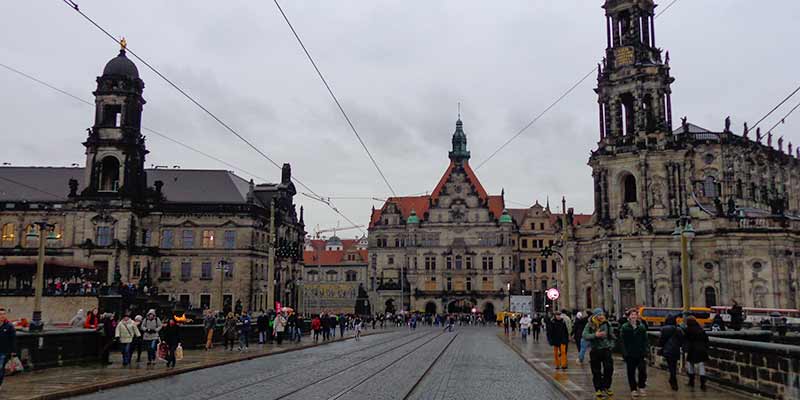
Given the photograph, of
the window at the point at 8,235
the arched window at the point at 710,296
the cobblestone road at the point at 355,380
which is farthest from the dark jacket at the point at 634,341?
the window at the point at 8,235

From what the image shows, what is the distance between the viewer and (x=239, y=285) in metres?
68.8

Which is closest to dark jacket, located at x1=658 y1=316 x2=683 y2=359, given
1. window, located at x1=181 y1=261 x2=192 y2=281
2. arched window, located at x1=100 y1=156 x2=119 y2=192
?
window, located at x1=181 y1=261 x2=192 y2=281

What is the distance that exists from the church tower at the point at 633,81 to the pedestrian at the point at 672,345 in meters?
46.5

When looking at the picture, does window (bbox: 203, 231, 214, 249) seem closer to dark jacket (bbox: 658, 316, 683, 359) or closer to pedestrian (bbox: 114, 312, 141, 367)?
pedestrian (bbox: 114, 312, 141, 367)

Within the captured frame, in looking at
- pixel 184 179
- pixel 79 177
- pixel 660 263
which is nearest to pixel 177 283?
pixel 184 179

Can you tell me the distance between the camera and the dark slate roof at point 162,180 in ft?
231

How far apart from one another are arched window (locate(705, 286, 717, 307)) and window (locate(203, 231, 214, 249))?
1793 inches

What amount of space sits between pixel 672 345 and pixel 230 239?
58621 millimetres

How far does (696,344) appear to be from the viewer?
51.3 feet

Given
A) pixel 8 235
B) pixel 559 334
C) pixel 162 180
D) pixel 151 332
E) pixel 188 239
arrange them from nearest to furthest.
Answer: pixel 559 334 < pixel 151 332 < pixel 8 235 < pixel 188 239 < pixel 162 180

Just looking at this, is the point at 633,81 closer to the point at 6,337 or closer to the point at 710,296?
the point at 710,296

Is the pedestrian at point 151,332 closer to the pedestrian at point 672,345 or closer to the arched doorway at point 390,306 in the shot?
the pedestrian at point 672,345

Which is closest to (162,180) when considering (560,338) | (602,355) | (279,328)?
(279,328)

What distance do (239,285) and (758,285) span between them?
151 feet
